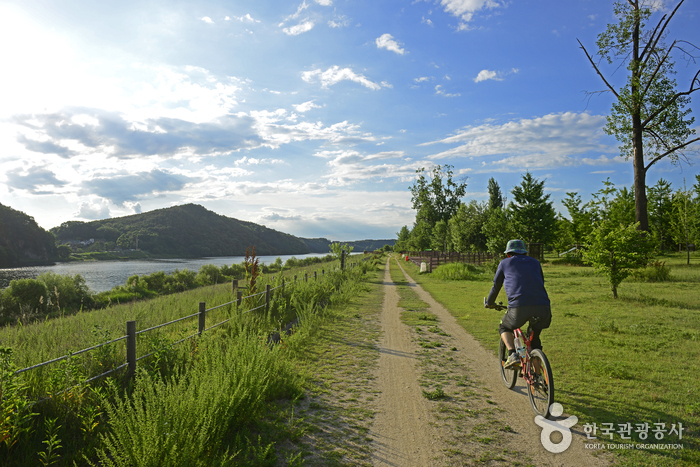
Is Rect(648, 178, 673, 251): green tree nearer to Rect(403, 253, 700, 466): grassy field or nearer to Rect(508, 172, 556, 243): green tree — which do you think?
Rect(508, 172, 556, 243): green tree

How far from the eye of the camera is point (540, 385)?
397 centimetres

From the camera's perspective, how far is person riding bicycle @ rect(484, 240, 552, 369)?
4.12 meters

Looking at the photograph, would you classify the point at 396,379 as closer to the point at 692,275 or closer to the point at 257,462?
the point at 257,462

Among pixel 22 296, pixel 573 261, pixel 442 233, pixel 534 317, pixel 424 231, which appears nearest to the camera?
pixel 534 317

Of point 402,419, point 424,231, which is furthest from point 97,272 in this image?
point 424,231

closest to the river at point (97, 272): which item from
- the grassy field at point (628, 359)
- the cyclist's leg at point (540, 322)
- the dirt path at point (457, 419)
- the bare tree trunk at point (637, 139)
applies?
the dirt path at point (457, 419)

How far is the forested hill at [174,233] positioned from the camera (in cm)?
6906

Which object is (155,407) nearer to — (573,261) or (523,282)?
(523,282)

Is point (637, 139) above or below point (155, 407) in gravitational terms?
above

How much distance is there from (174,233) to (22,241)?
109 feet

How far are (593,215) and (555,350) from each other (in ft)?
119

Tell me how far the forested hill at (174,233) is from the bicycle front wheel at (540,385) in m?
78.2

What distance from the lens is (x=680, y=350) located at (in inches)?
252

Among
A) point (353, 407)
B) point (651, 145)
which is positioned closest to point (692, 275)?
point (651, 145)
